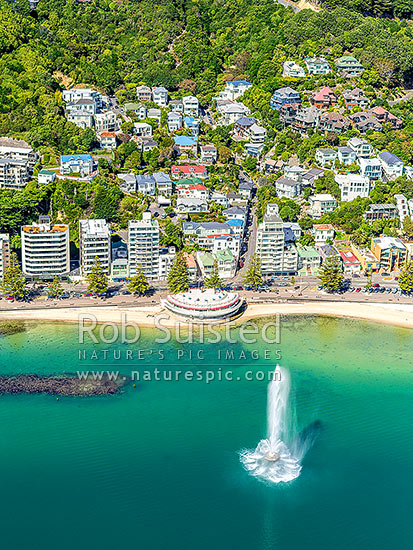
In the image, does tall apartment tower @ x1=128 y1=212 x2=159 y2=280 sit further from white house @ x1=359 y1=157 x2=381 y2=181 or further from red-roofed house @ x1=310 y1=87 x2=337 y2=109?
red-roofed house @ x1=310 y1=87 x2=337 y2=109

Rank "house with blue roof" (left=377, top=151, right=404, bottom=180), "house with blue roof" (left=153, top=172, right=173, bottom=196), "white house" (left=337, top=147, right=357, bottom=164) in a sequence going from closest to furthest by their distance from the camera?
"house with blue roof" (left=153, top=172, right=173, bottom=196)
"house with blue roof" (left=377, top=151, right=404, bottom=180)
"white house" (left=337, top=147, right=357, bottom=164)

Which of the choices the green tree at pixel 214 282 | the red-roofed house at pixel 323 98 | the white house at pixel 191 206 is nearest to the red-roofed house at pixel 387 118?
the red-roofed house at pixel 323 98

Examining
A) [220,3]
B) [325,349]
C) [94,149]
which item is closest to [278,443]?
[325,349]

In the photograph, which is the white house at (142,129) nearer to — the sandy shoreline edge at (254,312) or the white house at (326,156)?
the white house at (326,156)

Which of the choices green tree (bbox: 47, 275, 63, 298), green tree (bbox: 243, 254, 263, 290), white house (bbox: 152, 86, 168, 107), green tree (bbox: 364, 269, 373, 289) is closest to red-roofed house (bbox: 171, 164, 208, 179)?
white house (bbox: 152, 86, 168, 107)

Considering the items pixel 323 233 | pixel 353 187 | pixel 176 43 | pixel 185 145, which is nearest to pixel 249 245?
pixel 323 233

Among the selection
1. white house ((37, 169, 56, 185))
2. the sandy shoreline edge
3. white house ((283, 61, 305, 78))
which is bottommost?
the sandy shoreline edge

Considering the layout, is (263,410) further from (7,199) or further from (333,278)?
(7,199)
